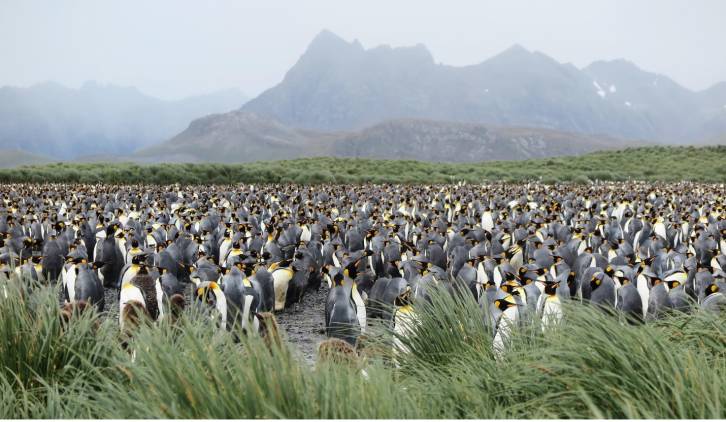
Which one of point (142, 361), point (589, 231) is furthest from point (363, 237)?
point (142, 361)

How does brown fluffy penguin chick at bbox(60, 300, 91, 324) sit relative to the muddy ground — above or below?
above

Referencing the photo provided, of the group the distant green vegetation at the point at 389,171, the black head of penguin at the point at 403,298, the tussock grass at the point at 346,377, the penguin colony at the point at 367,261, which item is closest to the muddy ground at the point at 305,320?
the penguin colony at the point at 367,261

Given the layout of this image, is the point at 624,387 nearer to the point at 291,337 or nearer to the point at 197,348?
the point at 197,348

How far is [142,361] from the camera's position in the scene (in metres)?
3.50

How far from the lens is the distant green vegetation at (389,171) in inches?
1634

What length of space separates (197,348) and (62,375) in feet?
4.37

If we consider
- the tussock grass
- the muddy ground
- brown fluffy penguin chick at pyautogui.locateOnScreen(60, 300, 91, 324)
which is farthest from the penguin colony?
the tussock grass

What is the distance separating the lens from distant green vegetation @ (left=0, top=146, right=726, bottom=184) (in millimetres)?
41500

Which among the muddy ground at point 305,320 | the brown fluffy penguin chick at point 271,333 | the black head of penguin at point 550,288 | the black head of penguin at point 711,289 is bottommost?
the muddy ground at point 305,320

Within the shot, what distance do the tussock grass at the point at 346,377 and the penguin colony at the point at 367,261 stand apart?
0.48 m

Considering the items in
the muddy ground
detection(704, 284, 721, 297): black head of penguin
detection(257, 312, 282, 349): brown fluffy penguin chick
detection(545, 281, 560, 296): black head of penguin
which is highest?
detection(257, 312, 282, 349): brown fluffy penguin chick

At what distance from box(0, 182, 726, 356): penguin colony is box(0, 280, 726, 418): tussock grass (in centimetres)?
48

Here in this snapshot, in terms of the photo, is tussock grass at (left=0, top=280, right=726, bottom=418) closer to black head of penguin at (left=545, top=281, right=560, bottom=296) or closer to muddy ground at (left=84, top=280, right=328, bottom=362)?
black head of penguin at (left=545, top=281, right=560, bottom=296)

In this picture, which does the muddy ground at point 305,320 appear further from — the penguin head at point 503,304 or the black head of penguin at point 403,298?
the penguin head at point 503,304
